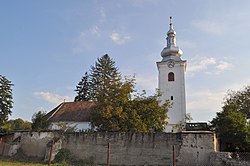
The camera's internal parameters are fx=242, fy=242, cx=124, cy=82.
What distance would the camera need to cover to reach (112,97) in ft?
70.6

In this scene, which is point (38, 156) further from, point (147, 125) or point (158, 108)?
point (158, 108)

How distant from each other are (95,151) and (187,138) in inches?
265

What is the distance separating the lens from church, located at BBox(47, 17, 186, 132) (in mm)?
27444

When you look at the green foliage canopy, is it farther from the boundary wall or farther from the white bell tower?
the white bell tower

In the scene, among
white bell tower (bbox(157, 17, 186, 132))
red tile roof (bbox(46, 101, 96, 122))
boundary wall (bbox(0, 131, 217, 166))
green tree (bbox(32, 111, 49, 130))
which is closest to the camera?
boundary wall (bbox(0, 131, 217, 166))

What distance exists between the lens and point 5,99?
31.3 metres

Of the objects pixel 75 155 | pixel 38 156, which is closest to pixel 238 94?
pixel 75 155

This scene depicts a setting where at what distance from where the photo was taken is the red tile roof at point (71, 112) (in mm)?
27250

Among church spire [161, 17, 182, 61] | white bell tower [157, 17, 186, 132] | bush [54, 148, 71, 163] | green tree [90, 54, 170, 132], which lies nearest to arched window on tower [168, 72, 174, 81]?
white bell tower [157, 17, 186, 132]

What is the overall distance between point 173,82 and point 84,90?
658 inches

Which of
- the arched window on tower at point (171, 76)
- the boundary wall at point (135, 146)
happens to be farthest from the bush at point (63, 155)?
the arched window on tower at point (171, 76)

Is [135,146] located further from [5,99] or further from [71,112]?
[5,99]

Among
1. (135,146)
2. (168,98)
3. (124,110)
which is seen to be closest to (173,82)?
(168,98)

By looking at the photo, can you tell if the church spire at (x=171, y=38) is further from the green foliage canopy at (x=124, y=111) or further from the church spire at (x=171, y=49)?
the green foliage canopy at (x=124, y=111)
